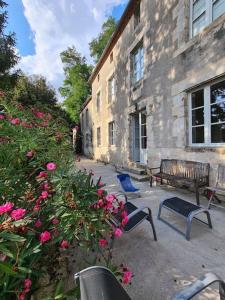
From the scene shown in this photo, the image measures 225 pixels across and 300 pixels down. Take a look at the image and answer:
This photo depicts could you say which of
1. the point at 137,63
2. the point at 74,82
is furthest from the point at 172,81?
the point at 74,82

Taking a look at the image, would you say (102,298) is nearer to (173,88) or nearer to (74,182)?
(74,182)

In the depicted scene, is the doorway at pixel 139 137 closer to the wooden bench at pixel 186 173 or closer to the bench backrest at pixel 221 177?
the wooden bench at pixel 186 173

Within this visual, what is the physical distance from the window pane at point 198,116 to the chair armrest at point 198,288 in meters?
4.69

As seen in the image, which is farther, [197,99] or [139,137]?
[139,137]

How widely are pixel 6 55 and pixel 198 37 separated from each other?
9787mm

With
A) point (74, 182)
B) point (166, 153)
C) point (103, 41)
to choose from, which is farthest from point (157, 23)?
point (103, 41)

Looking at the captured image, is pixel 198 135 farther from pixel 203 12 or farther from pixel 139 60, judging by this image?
pixel 139 60

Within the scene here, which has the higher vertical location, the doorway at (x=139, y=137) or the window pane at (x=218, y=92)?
the window pane at (x=218, y=92)

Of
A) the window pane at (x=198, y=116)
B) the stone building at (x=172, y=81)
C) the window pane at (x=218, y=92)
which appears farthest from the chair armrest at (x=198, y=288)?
the window pane at (x=198, y=116)

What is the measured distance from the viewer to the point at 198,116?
5.56 meters

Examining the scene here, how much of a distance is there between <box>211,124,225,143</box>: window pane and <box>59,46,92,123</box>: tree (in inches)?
898

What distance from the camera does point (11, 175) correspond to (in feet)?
6.13

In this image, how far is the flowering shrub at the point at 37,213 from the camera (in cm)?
129

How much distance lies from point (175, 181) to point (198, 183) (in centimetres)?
63
